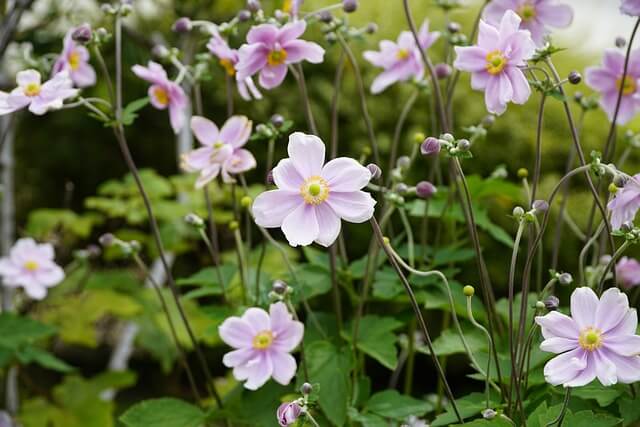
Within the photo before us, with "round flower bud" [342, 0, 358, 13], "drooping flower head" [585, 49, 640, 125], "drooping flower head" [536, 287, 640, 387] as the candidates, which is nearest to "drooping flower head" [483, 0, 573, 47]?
"drooping flower head" [585, 49, 640, 125]

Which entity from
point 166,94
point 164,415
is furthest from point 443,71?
point 164,415

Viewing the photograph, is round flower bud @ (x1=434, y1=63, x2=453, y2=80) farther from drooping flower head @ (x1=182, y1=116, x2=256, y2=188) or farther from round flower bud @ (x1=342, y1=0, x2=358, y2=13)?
drooping flower head @ (x1=182, y1=116, x2=256, y2=188)

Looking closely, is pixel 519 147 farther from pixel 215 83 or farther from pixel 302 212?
pixel 302 212

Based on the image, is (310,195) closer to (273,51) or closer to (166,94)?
(273,51)

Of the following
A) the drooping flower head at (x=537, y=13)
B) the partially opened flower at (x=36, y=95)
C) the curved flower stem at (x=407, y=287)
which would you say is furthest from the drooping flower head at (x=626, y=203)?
the partially opened flower at (x=36, y=95)

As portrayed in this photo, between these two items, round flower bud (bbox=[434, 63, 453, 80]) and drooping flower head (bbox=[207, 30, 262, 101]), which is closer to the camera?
drooping flower head (bbox=[207, 30, 262, 101])

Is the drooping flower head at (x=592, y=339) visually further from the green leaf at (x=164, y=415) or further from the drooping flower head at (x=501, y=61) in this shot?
the green leaf at (x=164, y=415)
